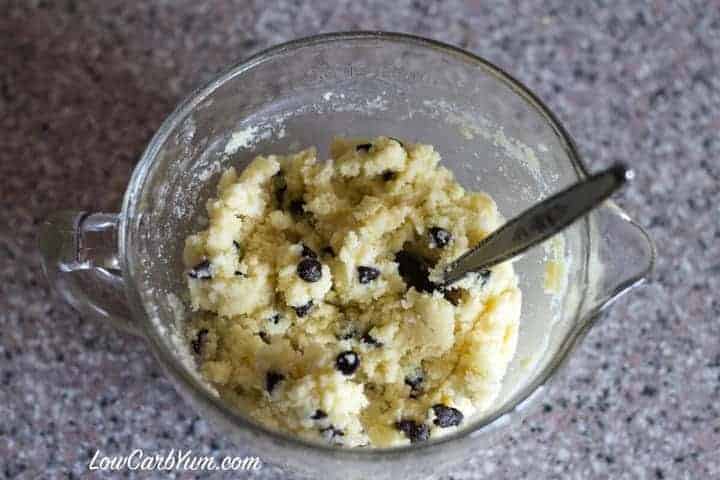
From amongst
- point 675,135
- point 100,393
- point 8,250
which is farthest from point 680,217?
point 8,250

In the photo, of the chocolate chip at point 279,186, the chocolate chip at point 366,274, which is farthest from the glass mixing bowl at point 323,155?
the chocolate chip at point 366,274

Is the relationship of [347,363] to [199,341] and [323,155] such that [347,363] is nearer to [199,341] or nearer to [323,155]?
[199,341]

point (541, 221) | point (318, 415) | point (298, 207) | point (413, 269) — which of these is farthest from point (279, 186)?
point (541, 221)

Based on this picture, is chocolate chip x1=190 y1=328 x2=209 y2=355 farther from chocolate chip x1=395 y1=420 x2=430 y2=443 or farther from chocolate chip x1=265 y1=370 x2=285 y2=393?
chocolate chip x1=395 y1=420 x2=430 y2=443

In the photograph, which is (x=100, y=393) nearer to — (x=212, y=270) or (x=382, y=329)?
(x=212, y=270)

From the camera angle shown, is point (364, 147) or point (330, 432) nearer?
point (330, 432)

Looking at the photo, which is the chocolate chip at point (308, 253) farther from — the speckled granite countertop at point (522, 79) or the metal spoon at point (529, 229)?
the speckled granite countertop at point (522, 79)
